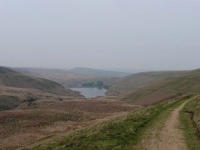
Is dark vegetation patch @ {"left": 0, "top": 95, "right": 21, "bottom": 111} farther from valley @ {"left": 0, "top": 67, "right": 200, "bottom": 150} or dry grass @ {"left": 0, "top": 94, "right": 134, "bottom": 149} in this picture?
dry grass @ {"left": 0, "top": 94, "right": 134, "bottom": 149}

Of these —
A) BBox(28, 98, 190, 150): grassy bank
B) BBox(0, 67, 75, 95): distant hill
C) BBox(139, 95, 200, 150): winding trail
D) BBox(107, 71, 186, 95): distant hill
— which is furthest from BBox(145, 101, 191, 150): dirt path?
BBox(107, 71, 186, 95): distant hill

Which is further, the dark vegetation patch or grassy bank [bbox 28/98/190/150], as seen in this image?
the dark vegetation patch

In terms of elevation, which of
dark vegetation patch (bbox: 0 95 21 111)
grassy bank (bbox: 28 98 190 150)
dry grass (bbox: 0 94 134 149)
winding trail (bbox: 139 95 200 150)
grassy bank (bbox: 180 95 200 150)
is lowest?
dark vegetation patch (bbox: 0 95 21 111)

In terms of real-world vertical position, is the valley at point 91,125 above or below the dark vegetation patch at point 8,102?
above

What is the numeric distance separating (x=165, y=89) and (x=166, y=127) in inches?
1963

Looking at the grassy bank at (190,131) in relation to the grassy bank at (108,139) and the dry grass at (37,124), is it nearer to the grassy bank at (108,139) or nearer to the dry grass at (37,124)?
the grassy bank at (108,139)

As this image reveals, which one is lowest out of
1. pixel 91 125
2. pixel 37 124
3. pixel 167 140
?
pixel 37 124

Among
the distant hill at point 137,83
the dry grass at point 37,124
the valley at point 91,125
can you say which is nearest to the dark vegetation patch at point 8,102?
the valley at point 91,125

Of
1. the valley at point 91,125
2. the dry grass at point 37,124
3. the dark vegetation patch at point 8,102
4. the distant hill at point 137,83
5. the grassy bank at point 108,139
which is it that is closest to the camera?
the grassy bank at point 108,139

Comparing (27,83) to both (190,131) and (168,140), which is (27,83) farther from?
(168,140)

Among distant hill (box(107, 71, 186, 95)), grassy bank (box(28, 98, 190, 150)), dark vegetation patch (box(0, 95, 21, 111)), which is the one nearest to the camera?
grassy bank (box(28, 98, 190, 150))

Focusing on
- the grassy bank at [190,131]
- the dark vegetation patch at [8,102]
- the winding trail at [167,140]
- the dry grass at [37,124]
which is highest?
the grassy bank at [190,131]

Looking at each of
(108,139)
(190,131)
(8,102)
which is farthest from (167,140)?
(8,102)

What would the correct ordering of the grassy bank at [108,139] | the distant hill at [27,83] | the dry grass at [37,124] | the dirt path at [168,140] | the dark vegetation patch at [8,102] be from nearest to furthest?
the dirt path at [168,140] → the grassy bank at [108,139] → the dry grass at [37,124] → the dark vegetation patch at [8,102] → the distant hill at [27,83]
